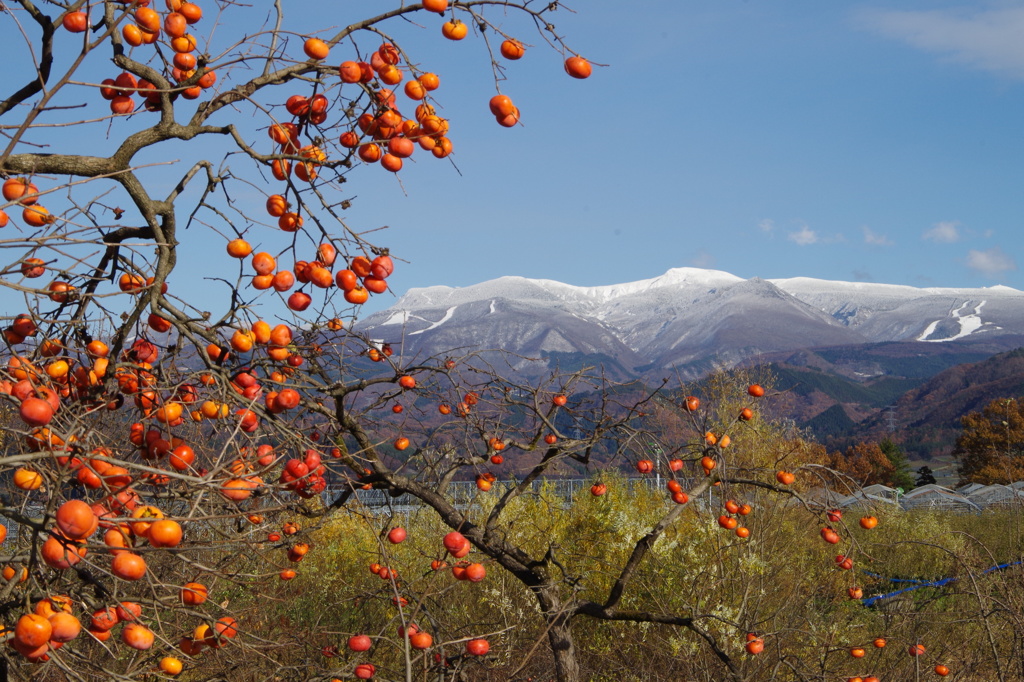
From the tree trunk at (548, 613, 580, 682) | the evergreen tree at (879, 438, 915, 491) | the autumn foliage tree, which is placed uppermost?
the tree trunk at (548, 613, 580, 682)

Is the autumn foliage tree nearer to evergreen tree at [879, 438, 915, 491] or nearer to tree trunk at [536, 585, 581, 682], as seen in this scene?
evergreen tree at [879, 438, 915, 491]

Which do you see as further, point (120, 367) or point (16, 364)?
point (120, 367)

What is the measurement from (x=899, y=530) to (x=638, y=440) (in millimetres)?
11434

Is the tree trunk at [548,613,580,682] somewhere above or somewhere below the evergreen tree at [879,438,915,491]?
above

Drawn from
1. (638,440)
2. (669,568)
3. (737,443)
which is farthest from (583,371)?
(737,443)

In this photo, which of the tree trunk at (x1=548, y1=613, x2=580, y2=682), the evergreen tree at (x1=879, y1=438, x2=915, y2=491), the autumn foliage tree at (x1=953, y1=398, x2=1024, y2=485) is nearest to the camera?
the tree trunk at (x1=548, y1=613, x2=580, y2=682)

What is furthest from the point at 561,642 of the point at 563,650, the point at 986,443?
the point at 986,443

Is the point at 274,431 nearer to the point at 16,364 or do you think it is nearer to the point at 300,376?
the point at 300,376

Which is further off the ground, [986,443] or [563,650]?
[563,650]

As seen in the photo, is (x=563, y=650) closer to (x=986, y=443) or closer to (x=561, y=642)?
(x=561, y=642)

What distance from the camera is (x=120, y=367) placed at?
2311mm

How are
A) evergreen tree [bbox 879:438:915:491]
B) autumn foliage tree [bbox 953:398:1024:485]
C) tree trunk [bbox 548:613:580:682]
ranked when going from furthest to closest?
evergreen tree [bbox 879:438:915:491] → autumn foliage tree [bbox 953:398:1024:485] → tree trunk [bbox 548:613:580:682]

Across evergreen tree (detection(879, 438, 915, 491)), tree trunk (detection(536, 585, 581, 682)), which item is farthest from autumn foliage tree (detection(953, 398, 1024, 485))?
tree trunk (detection(536, 585, 581, 682))

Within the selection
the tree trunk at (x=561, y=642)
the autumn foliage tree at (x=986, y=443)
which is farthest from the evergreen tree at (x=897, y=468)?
the tree trunk at (x=561, y=642)
